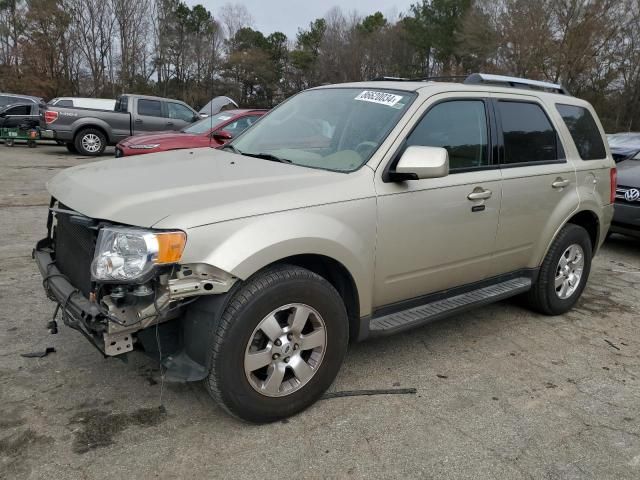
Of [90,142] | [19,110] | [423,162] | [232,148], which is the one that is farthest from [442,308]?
[19,110]

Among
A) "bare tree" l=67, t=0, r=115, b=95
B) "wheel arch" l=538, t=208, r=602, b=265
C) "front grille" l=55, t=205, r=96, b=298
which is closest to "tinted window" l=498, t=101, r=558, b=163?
"wheel arch" l=538, t=208, r=602, b=265

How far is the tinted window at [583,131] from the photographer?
4559mm

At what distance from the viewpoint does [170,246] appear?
2.41 m

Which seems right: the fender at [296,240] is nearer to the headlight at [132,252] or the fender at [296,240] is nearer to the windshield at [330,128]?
the headlight at [132,252]

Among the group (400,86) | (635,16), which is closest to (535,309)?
(400,86)

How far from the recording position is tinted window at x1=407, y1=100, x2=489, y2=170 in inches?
136

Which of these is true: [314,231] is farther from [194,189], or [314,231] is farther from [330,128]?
[330,128]

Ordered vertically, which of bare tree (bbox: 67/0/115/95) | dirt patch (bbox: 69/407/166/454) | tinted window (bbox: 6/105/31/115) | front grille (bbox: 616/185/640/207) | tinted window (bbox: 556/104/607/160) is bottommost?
dirt patch (bbox: 69/407/166/454)

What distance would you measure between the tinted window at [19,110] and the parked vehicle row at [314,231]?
16.6 m

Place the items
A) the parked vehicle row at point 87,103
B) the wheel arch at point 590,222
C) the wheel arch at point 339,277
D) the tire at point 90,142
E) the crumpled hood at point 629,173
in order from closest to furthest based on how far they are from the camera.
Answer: the wheel arch at point 339,277 < the wheel arch at point 590,222 < the crumpled hood at point 629,173 < the tire at point 90,142 < the parked vehicle row at point 87,103

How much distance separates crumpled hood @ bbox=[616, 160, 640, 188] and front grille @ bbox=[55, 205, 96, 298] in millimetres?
6639

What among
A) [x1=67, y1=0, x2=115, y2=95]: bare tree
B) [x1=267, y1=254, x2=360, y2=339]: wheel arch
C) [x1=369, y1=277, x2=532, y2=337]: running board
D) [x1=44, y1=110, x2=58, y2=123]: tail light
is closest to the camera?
[x1=267, y1=254, x2=360, y2=339]: wheel arch

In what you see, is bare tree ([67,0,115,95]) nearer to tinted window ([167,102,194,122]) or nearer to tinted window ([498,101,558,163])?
tinted window ([167,102,194,122])

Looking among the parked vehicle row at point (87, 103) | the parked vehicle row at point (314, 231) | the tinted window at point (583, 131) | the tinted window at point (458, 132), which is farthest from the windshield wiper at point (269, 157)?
the parked vehicle row at point (87, 103)
